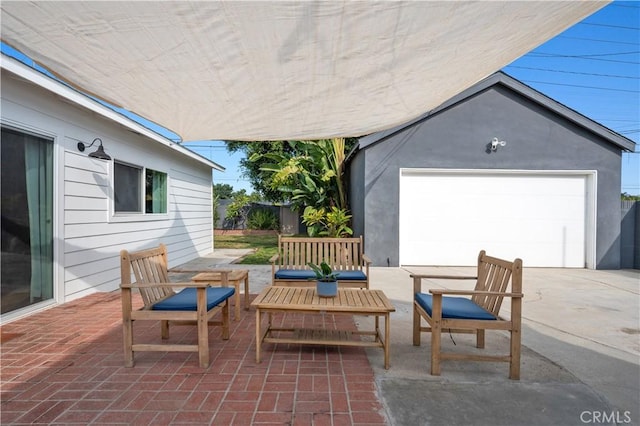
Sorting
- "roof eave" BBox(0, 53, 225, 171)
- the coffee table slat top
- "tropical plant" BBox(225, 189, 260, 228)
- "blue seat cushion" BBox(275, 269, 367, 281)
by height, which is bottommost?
"blue seat cushion" BBox(275, 269, 367, 281)

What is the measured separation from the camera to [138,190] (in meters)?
6.64

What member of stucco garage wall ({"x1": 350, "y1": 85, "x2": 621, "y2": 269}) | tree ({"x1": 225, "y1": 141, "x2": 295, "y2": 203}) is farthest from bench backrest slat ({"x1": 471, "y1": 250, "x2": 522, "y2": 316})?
tree ({"x1": 225, "y1": 141, "x2": 295, "y2": 203})

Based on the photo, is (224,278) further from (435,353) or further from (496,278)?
(496,278)

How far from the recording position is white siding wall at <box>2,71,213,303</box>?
4.13 m

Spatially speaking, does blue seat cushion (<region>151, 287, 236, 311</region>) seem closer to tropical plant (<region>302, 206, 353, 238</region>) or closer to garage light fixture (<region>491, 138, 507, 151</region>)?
tropical plant (<region>302, 206, 353, 238</region>)

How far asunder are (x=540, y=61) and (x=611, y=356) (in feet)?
47.3

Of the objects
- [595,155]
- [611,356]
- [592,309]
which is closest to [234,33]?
[611,356]

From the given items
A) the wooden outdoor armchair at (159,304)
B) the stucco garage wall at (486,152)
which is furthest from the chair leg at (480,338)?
the stucco garage wall at (486,152)

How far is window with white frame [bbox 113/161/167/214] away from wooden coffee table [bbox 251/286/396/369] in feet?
14.2

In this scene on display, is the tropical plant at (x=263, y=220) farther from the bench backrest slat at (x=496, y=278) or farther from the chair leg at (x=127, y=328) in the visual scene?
the bench backrest slat at (x=496, y=278)

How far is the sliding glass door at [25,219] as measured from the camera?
3775 millimetres

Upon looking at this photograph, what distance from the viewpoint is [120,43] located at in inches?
79.7

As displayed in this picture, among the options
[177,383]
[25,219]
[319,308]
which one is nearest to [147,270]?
[177,383]

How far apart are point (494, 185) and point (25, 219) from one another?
899 cm
